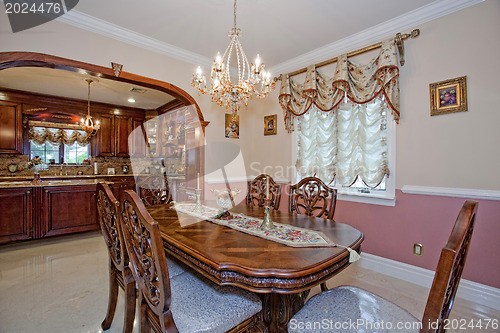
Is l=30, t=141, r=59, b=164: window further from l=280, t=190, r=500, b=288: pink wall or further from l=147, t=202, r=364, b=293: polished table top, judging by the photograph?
l=280, t=190, r=500, b=288: pink wall

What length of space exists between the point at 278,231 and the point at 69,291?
2143 mm

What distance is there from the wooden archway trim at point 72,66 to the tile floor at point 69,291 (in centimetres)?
209

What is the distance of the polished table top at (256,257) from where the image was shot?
3.25ft

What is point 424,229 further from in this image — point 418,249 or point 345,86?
point 345,86

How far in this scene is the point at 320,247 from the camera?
1236 millimetres

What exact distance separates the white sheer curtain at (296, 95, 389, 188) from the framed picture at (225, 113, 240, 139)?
1.05 m

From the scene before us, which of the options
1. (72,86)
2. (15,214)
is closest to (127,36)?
(72,86)

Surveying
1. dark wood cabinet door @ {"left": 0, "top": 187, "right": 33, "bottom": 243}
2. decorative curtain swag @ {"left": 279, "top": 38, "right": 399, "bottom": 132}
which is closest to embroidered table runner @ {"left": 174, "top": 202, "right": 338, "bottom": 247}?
decorative curtain swag @ {"left": 279, "top": 38, "right": 399, "bottom": 132}

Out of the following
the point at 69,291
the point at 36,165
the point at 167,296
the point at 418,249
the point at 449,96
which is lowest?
the point at 69,291

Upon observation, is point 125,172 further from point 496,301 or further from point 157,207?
point 496,301

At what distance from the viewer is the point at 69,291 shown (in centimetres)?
216

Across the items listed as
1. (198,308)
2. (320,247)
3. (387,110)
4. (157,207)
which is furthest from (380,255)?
(157,207)

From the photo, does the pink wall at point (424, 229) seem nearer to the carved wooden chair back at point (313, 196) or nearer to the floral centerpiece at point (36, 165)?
the carved wooden chair back at point (313, 196)

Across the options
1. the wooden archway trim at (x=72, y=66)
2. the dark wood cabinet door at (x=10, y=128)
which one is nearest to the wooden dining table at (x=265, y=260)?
the wooden archway trim at (x=72, y=66)
